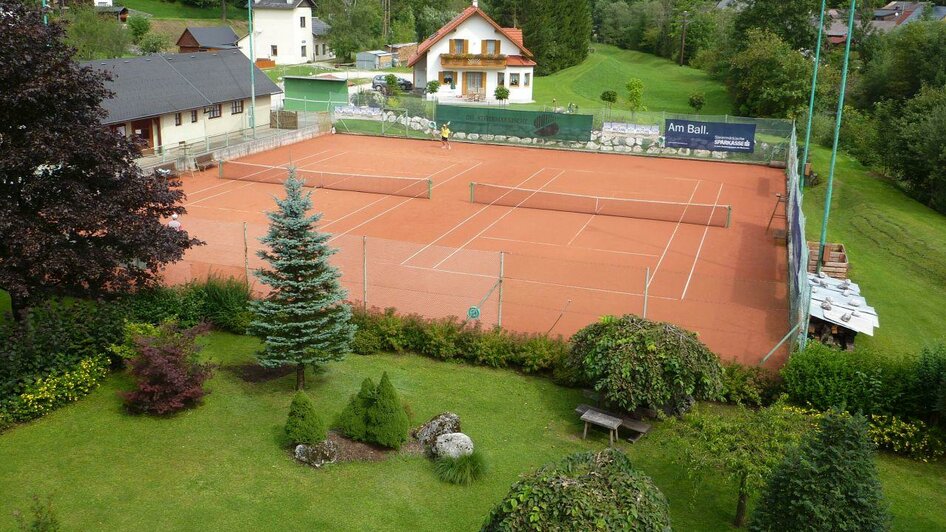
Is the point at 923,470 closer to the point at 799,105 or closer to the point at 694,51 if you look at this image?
the point at 799,105

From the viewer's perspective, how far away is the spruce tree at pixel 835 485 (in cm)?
959

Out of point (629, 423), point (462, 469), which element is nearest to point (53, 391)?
point (462, 469)

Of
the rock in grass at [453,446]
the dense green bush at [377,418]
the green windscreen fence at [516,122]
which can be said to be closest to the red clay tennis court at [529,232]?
the green windscreen fence at [516,122]

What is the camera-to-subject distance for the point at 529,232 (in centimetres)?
2966

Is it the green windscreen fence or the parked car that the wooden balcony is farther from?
the green windscreen fence

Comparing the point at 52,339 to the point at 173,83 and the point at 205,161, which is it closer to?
the point at 205,161

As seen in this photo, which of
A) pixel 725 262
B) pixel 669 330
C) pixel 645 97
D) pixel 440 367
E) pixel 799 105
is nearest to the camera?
pixel 669 330

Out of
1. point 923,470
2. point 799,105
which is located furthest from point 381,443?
point 799,105

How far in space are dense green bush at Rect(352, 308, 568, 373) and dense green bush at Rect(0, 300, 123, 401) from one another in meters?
5.16

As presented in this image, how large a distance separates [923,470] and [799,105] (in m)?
47.4

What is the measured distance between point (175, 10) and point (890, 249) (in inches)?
3790

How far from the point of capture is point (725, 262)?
26719mm

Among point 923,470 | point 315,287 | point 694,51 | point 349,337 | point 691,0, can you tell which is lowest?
point 923,470

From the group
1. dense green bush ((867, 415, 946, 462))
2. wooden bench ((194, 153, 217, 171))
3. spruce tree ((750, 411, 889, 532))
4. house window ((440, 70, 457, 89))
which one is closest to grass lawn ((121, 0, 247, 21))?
house window ((440, 70, 457, 89))
